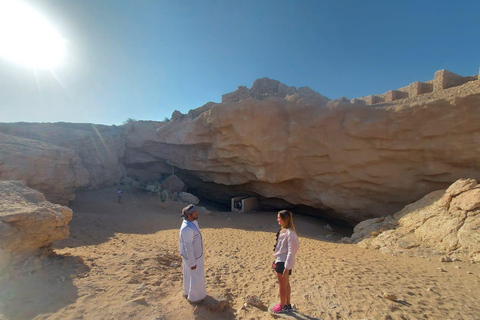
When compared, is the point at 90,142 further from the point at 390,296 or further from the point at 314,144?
the point at 390,296

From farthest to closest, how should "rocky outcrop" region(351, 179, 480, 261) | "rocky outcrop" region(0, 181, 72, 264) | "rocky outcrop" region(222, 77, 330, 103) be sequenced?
"rocky outcrop" region(222, 77, 330, 103) → "rocky outcrop" region(351, 179, 480, 261) → "rocky outcrop" region(0, 181, 72, 264)

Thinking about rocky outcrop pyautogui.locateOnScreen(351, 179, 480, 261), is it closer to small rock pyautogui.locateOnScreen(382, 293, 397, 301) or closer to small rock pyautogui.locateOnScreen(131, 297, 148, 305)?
small rock pyautogui.locateOnScreen(382, 293, 397, 301)

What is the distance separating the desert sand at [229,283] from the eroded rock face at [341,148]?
4.27 m

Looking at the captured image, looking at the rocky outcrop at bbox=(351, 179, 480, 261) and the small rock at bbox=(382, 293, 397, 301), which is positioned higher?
the rocky outcrop at bbox=(351, 179, 480, 261)

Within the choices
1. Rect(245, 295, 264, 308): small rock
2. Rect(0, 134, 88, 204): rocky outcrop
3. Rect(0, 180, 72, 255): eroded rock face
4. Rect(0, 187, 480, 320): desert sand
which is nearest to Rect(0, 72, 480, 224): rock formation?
Rect(0, 134, 88, 204): rocky outcrop

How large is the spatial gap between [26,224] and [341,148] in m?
10.8

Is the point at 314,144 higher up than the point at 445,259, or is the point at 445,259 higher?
the point at 314,144

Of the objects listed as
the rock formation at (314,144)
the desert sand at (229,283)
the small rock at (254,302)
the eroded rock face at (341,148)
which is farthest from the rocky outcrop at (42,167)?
→ the small rock at (254,302)

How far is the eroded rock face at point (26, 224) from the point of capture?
396 centimetres

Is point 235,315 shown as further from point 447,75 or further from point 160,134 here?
point 160,134

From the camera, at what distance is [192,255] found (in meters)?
3.36

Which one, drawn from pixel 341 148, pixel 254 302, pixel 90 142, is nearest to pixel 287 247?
pixel 254 302

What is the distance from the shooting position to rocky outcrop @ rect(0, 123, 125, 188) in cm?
1377

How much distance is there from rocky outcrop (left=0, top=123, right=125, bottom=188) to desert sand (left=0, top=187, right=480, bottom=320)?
28.1ft
